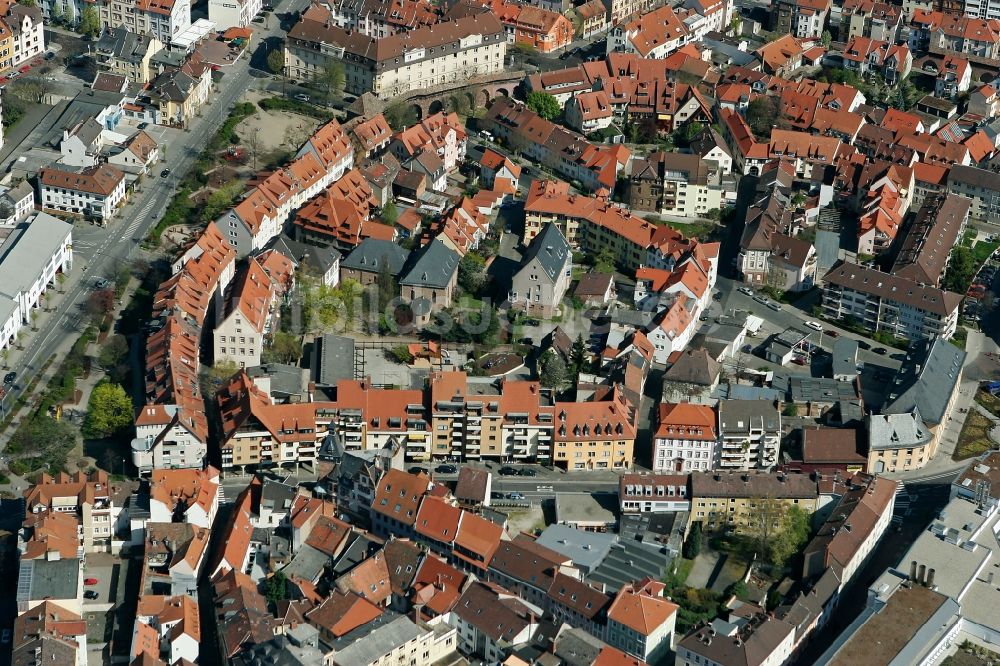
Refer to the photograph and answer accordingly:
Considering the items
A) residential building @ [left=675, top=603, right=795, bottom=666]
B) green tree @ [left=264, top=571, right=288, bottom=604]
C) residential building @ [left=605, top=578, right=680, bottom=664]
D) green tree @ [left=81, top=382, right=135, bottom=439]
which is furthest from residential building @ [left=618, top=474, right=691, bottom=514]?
green tree @ [left=81, top=382, right=135, bottom=439]

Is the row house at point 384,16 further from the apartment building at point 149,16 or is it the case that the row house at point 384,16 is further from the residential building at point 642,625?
the residential building at point 642,625

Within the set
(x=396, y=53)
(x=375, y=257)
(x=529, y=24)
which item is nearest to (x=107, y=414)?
(x=375, y=257)

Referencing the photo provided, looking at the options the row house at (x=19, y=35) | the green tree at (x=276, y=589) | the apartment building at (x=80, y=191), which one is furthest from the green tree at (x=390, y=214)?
the green tree at (x=276, y=589)

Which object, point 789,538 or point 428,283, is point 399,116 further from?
point 789,538

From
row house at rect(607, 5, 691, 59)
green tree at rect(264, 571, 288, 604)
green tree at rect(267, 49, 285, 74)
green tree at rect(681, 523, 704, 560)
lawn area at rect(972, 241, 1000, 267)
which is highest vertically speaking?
row house at rect(607, 5, 691, 59)

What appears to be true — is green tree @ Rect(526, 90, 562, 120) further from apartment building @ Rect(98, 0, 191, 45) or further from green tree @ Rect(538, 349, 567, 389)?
green tree @ Rect(538, 349, 567, 389)

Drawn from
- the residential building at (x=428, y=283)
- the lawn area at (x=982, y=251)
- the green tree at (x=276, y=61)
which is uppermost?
the green tree at (x=276, y=61)
